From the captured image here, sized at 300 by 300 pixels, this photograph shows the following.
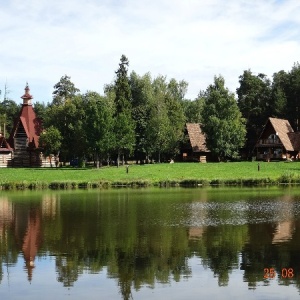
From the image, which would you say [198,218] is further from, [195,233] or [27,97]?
[27,97]

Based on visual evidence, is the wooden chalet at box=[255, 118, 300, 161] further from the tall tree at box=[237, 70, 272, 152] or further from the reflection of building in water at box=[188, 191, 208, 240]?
the reflection of building in water at box=[188, 191, 208, 240]

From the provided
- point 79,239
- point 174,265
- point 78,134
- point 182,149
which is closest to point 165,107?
point 182,149

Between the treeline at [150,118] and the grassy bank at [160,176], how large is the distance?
8.13 m

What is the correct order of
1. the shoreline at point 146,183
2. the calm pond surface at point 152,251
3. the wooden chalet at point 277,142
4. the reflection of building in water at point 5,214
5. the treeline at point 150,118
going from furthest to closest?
the wooden chalet at point 277,142
the treeline at point 150,118
the shoreline at point 146,183
the reflection of building in water at point 5,214
the calm pond surface at point 152,251

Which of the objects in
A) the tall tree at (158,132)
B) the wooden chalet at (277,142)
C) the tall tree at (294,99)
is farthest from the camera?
the tall tree at (294,99)

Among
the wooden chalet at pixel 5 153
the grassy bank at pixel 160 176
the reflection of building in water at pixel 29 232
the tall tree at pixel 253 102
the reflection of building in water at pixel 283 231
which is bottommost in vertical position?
the reflection of building in water at pixel 29 232

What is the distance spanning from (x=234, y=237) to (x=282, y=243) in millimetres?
2555

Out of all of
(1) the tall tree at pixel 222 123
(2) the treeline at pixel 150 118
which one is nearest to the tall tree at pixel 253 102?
(2) the treeline at pixel 150 118

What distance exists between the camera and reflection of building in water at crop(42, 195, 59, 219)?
3483cm

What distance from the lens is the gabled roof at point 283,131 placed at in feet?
279

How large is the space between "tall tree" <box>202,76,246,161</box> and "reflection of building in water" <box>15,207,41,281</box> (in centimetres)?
4633

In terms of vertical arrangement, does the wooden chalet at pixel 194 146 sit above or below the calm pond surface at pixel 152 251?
above

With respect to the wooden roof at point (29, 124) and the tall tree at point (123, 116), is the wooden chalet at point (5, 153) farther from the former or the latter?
the tall tree at point (123, 116)

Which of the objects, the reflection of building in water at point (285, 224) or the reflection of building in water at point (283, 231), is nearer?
the reflection of building in water at point (283, 231)
